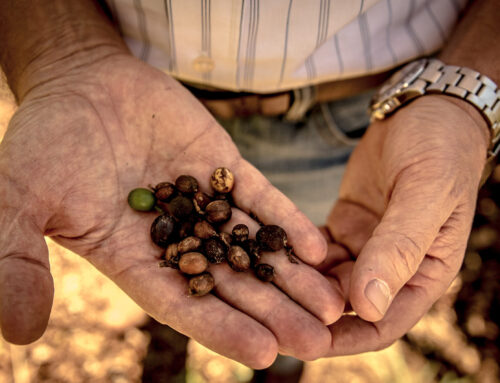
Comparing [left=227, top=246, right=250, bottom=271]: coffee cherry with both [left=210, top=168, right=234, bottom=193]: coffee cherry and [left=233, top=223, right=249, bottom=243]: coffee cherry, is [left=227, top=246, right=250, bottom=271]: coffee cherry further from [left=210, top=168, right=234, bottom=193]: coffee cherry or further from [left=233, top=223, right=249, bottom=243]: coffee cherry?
[left=210, top=168, right=234, bottom=193]: coffee cherry

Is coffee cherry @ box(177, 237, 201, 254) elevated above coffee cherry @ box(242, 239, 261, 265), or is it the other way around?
coffee cherry @ box(242, 239, 261, 265)

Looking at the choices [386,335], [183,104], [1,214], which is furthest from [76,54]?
[386,335]

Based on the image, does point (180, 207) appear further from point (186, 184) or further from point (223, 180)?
point (223, 180)

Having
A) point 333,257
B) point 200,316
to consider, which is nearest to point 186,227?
point 200,316

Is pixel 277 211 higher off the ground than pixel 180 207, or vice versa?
pixel 277 211

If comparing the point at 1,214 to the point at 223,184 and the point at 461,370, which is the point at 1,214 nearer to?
the point at 223,184

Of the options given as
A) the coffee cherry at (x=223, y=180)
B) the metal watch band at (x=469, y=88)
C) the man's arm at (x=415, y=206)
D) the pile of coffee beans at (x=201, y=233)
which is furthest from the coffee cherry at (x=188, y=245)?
the metal watch band at (x=469, y=88)

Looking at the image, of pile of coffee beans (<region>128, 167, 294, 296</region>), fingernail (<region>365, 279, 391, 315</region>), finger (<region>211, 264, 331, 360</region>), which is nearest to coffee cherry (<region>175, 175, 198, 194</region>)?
pile of coffee beans (<region>128, 167, 294, 296</region>)

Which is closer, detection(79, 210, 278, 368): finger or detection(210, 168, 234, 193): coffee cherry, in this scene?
detection(79, 210, 278, 368): finger
